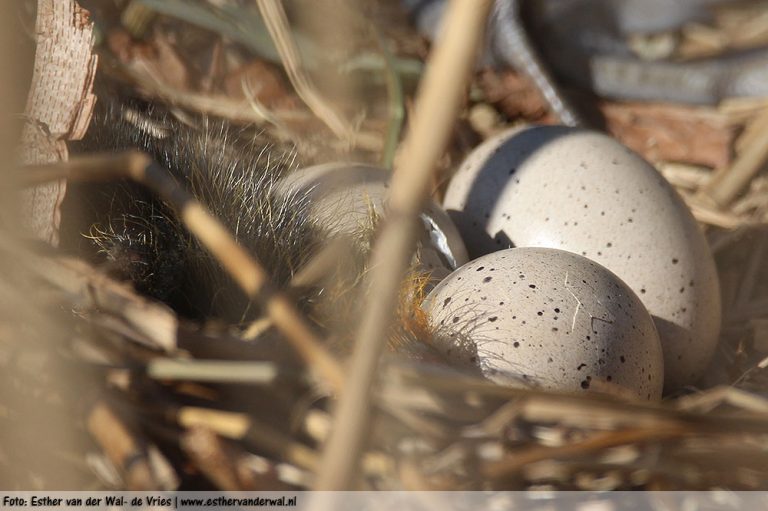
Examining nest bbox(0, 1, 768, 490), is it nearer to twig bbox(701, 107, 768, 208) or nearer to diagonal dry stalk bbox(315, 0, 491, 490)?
diagonal dry stalk bbox(315, 0, 491, 490)

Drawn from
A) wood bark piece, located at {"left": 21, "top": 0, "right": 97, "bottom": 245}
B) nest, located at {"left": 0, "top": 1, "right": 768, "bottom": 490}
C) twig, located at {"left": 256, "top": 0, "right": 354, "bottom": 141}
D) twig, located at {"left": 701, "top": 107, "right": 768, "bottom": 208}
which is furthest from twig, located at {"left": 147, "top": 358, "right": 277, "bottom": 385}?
twig, located at {"left": 701, "top": 107, "right": 768, "bottom": 208}

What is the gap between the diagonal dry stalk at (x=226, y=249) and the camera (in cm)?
51

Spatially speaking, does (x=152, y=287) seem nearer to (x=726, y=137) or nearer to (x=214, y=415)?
(x=214, y=415)

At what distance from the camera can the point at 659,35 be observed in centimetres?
189

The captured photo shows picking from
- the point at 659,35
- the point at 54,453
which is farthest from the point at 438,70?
the point at 659,35

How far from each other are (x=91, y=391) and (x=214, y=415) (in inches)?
3.9

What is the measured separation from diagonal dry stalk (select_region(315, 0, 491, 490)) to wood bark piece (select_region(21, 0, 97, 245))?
18.0 inches

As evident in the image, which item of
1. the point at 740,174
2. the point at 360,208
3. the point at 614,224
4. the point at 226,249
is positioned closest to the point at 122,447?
the point at 226,249

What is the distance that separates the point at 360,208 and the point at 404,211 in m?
0.61

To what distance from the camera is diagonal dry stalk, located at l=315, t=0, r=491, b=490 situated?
0.40m

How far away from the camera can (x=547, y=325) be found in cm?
84

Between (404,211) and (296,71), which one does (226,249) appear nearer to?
(404,211)

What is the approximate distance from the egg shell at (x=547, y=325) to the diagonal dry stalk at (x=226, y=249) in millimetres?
333

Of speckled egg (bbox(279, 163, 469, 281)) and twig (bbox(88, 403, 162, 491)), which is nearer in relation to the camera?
twig (bbox(88, 403, 162, 491))
